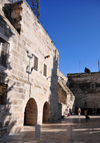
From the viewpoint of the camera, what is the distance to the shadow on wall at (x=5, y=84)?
6.28 metres

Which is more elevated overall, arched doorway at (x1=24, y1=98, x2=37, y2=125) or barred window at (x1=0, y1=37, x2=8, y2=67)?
barred window at (x1=0, y1=37, x2=8, y2=67)

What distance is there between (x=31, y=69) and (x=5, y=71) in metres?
2.63

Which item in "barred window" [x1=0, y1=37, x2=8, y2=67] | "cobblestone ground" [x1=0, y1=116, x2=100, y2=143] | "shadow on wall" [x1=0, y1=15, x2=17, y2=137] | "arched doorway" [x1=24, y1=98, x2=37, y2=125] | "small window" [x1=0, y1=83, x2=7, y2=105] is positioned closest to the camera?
"cobblestone ground" [x1=0, y1=116, x2=100, y2=143]

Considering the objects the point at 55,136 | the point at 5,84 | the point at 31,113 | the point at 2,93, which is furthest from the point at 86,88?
the point at 2,93

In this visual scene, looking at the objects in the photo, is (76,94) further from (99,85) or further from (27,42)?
(27,42)

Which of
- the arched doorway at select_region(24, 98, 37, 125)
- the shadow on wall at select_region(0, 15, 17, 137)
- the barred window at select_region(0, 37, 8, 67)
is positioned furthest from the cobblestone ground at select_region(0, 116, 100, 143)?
the barred window at select_region(0, 37, 8, 67)

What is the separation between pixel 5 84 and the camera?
6609 mm

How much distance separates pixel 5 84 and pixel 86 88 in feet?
83.2

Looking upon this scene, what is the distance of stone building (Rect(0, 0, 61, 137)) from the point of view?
6625mm

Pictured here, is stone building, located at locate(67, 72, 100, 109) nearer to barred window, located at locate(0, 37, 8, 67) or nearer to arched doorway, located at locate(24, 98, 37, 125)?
arched doorway, located at locate(24, 98, 37, 125)

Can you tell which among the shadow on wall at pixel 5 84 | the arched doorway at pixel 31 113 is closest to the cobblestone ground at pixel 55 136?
the shadow on wall at pixel 5 84

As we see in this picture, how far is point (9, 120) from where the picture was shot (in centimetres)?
669

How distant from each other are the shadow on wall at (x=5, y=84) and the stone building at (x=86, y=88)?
2426 cm

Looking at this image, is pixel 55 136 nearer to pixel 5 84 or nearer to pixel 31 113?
pixel 5 84
